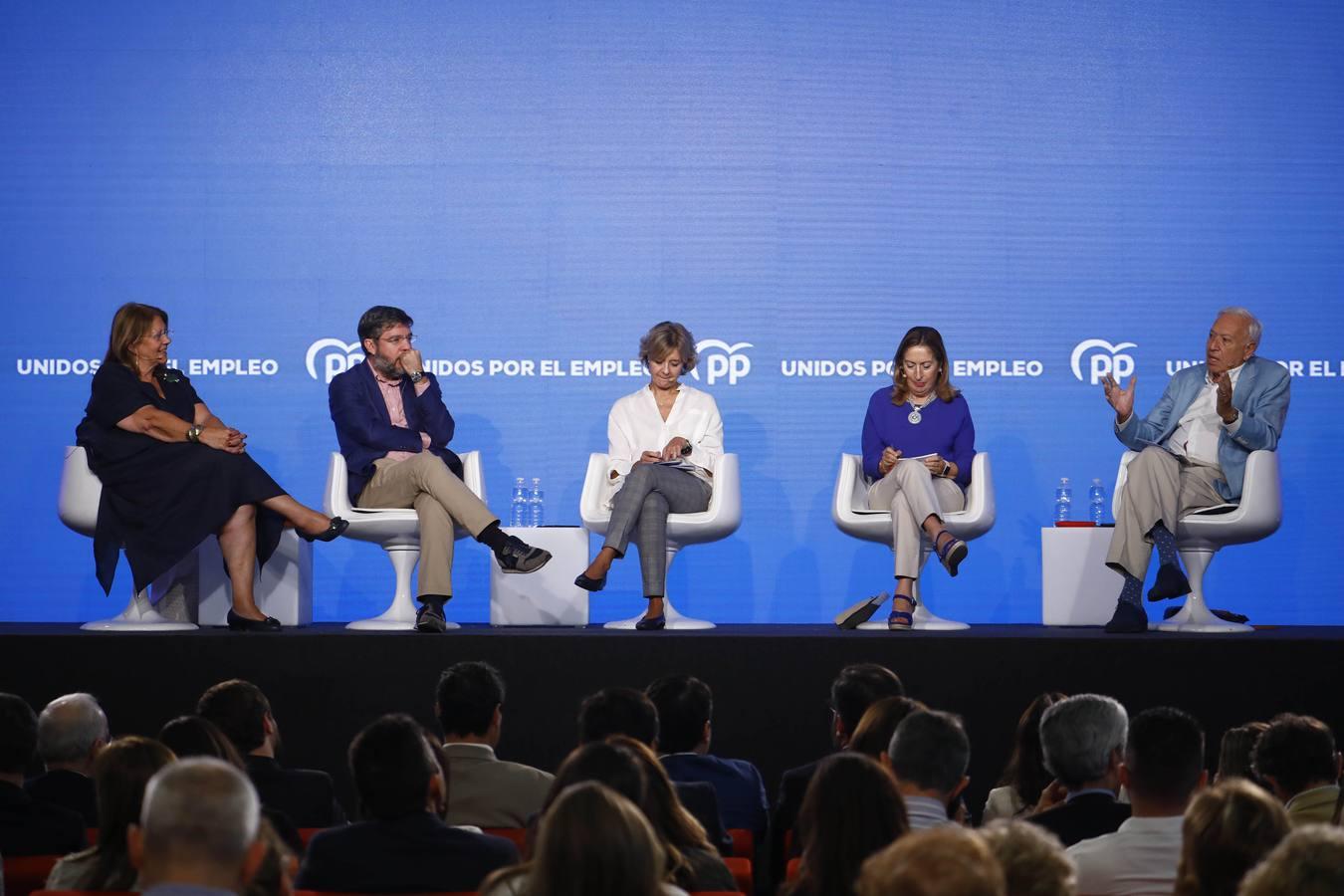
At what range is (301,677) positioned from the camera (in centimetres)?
504

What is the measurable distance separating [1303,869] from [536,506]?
5.18 meters

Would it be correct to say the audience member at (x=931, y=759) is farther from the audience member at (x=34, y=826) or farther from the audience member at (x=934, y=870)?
the audience member at (x=34, y=826)

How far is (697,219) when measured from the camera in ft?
22.2

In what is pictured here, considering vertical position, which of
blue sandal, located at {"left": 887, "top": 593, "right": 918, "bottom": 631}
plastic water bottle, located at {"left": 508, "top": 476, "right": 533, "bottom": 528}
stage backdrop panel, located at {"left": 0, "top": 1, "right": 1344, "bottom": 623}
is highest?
stage backdrop panel, located at {"left": 0, "top": 1, "right": 1344, "bottom": 623}

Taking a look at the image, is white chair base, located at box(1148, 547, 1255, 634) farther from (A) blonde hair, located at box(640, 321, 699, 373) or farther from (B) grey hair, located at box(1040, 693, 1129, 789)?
(B) grey hair, located at box(1040, 693, 1129, 789)

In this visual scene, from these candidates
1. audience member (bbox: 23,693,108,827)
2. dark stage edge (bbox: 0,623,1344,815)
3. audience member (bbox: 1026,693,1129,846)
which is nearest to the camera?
audience member (bbox: 1026,693,1129,846)

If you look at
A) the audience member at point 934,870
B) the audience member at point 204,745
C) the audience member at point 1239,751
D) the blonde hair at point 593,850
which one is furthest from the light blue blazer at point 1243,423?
the audience member at point 934,870

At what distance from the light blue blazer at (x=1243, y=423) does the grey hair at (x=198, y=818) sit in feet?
14.0

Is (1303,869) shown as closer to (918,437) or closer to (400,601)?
(918,437)

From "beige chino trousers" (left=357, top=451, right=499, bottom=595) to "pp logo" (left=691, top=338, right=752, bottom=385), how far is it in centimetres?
162

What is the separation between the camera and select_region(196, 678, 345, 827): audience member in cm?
319

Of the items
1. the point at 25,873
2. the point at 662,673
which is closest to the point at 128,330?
the point at 662,673

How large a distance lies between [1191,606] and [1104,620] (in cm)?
40

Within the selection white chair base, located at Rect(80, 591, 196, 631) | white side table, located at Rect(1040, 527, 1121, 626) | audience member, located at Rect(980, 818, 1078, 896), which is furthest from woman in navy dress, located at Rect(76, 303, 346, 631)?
audience member, located at Rect(980, 818, 1078, 896)
